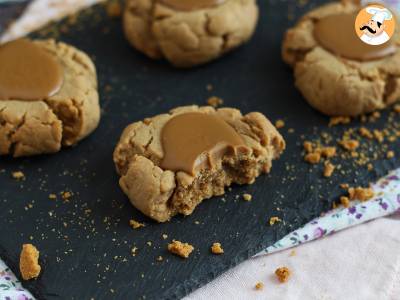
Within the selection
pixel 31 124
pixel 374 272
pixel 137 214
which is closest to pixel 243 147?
pixel 137 214

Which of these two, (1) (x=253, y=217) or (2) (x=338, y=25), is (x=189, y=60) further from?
(1) (x=253, y=217)

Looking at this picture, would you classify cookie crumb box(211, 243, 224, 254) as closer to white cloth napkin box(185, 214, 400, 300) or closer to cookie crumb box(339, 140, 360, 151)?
white cloth napkin box(185, 214, 400, 300)

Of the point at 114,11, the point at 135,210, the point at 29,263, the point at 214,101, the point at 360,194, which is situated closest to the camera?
the point at 29,263

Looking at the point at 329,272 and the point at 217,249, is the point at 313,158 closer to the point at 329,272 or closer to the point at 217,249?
the point at 329,272

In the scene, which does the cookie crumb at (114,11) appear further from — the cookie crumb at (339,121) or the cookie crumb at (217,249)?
the cookie crumb at (217,249)

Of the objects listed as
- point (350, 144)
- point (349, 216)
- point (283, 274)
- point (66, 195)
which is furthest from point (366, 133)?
point (66, 195)

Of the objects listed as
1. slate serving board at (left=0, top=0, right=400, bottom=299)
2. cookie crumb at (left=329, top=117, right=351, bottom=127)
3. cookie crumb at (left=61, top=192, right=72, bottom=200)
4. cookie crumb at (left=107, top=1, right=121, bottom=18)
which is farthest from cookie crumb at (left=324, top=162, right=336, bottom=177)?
cookie crumb at (left=107, top=1, right=121, bottom=18)
